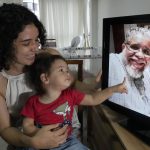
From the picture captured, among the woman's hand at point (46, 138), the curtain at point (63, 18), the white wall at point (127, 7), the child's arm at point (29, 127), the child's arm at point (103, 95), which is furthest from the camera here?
the curtain at point (63, 18)

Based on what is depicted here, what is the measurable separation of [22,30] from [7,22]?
10 centimetres

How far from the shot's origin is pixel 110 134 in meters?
1.59

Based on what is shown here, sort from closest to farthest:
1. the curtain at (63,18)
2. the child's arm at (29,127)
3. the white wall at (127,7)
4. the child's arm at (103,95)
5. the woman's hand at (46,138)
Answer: the woman's hand at (46,138)
the child's arm at (29,127)
the child's arm at (103,95)
the white wall at (127,7)
the curtain at (63,18)

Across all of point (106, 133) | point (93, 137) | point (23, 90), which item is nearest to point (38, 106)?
point (23, 90)

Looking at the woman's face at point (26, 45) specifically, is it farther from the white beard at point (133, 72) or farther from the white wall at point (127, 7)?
the white wall at point (127, 7)

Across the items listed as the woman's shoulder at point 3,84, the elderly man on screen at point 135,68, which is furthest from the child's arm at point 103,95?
the woman's shoulder at point 3,84

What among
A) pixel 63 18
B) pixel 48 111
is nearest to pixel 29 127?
pixel 48 111

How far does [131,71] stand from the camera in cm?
125

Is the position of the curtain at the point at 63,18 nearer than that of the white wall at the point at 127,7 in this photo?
No

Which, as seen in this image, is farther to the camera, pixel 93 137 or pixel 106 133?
pixel 93 137

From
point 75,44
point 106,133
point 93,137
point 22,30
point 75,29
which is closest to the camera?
point 22,30

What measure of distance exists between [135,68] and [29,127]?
613mm

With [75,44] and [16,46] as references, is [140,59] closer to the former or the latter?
[16,46]

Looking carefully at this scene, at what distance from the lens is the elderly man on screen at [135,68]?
3.76 ft
